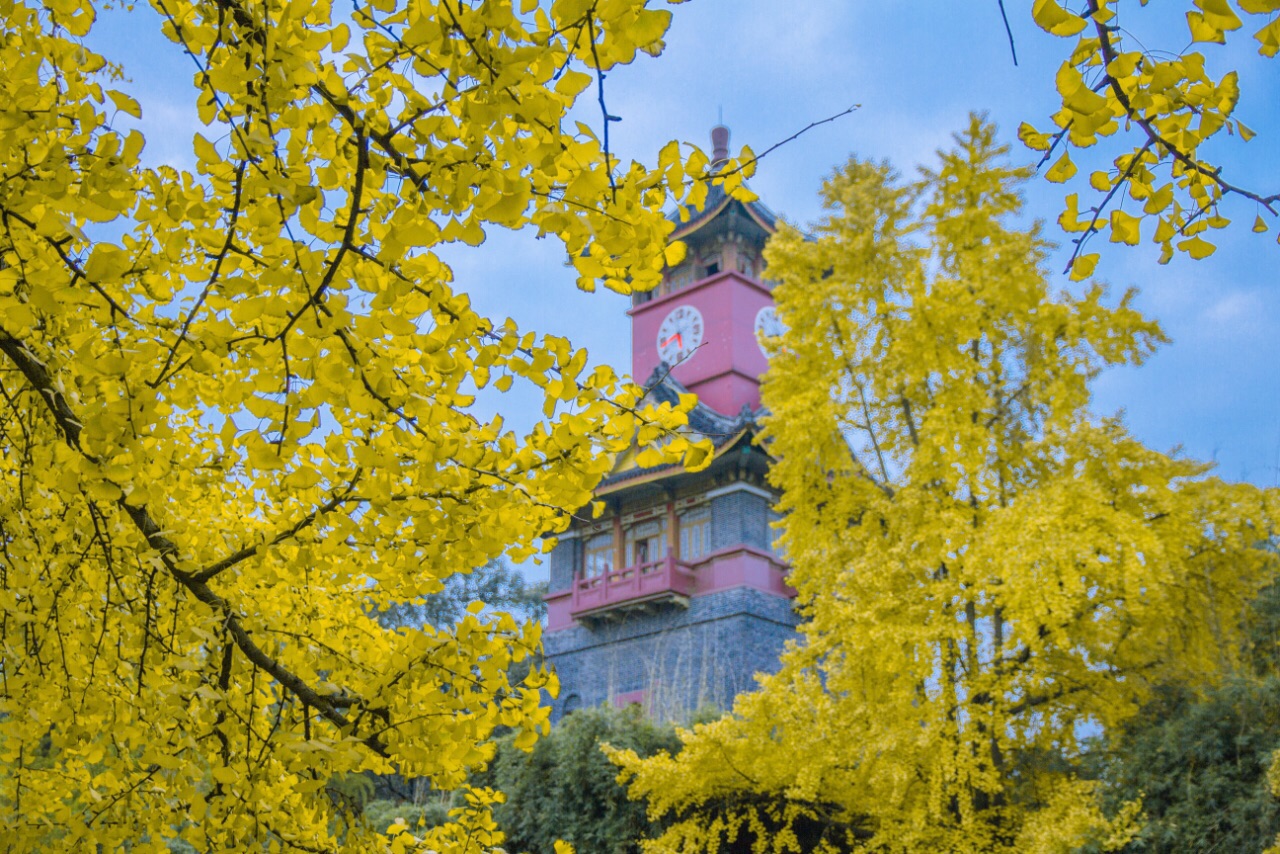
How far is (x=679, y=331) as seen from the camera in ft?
69.3

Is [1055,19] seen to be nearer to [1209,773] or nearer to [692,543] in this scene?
[1209,773]

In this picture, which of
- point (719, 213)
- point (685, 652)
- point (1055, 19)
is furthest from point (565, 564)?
point (1055, 19)

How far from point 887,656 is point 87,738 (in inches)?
247

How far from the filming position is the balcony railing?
1805 centimetres

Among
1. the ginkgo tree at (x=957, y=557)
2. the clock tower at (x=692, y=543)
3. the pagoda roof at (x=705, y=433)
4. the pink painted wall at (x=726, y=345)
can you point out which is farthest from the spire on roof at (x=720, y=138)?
the ginkgo tree at (x=957, y=557)

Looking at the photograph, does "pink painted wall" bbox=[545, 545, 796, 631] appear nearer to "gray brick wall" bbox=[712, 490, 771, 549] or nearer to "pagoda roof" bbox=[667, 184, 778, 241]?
"gray brick wall" bbox=[712, 490, 771, 549]

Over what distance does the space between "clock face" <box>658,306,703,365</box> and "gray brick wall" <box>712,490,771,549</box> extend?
325 centimetres

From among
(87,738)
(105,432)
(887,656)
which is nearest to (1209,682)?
(887,656)

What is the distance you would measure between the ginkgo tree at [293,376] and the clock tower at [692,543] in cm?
1220

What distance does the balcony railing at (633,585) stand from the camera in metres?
18.0

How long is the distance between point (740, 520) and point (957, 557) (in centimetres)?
898

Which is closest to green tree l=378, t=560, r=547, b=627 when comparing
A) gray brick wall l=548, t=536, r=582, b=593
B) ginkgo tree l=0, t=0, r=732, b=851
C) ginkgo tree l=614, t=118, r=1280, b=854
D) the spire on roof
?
gray brick wall l=548, t=536, r=582, b=593

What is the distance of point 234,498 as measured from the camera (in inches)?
233

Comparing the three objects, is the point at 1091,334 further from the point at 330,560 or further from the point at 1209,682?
the point at 330,560
